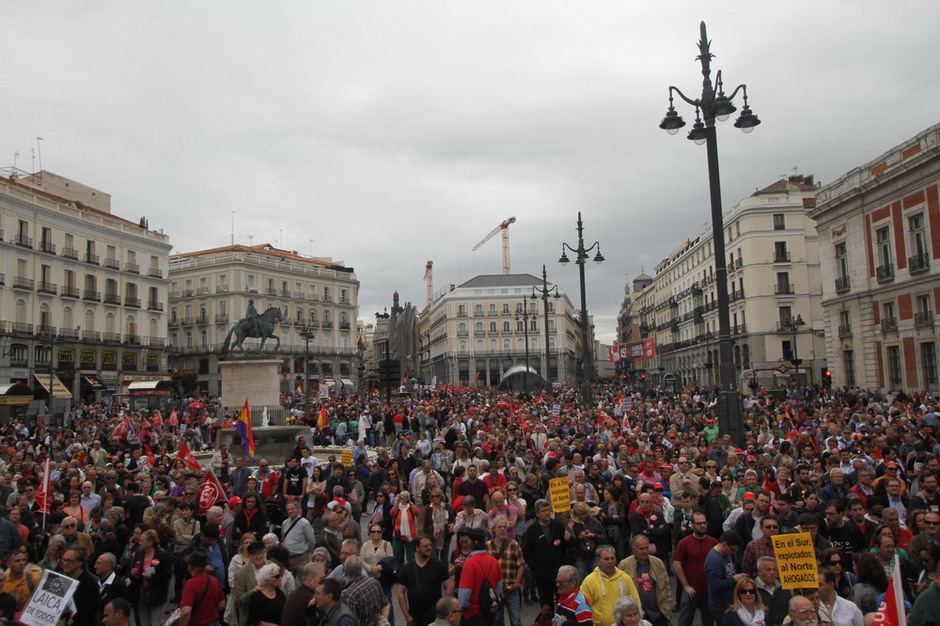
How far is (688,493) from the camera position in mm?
8750

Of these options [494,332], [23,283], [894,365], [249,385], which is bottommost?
[249,385]

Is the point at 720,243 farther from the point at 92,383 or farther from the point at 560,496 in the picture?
the point at 92,383

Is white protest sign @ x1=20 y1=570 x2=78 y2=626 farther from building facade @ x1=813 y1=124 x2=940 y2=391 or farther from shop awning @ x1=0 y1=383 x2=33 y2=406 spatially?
building facade @ x1=813 y1=124 x2=940 y2=391

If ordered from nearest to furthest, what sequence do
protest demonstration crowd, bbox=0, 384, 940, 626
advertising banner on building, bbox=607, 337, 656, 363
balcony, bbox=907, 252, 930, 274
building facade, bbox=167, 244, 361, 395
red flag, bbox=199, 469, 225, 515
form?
1. protest demonstration crowd, bbox=0, 384, 940, 626
2. red flag, bbox=199, 469, 225, 515
3. advertising banner on building, bbox=607, 337, 656, 363
4. balcony, bbox=907, 252, 930, 274
5. building facade, bbox=167, 244, 361, 395

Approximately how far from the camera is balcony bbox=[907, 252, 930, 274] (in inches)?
1185

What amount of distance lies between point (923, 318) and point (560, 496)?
28.9 m

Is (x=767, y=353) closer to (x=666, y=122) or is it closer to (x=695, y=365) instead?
(x=695, y=365)

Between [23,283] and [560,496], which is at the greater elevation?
[23,283]

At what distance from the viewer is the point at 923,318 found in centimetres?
3028

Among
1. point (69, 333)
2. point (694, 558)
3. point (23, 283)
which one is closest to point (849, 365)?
point (694, 558)

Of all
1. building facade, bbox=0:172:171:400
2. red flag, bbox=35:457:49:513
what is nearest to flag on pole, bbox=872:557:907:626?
red flag, bbox=35:457:49:513

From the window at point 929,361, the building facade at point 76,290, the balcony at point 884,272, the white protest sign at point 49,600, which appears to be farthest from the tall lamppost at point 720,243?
the building facade at point 76,290

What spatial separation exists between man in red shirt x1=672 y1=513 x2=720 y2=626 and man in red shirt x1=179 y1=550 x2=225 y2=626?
420 cm

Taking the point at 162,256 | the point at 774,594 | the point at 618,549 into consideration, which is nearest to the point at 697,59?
the point at 618,549
